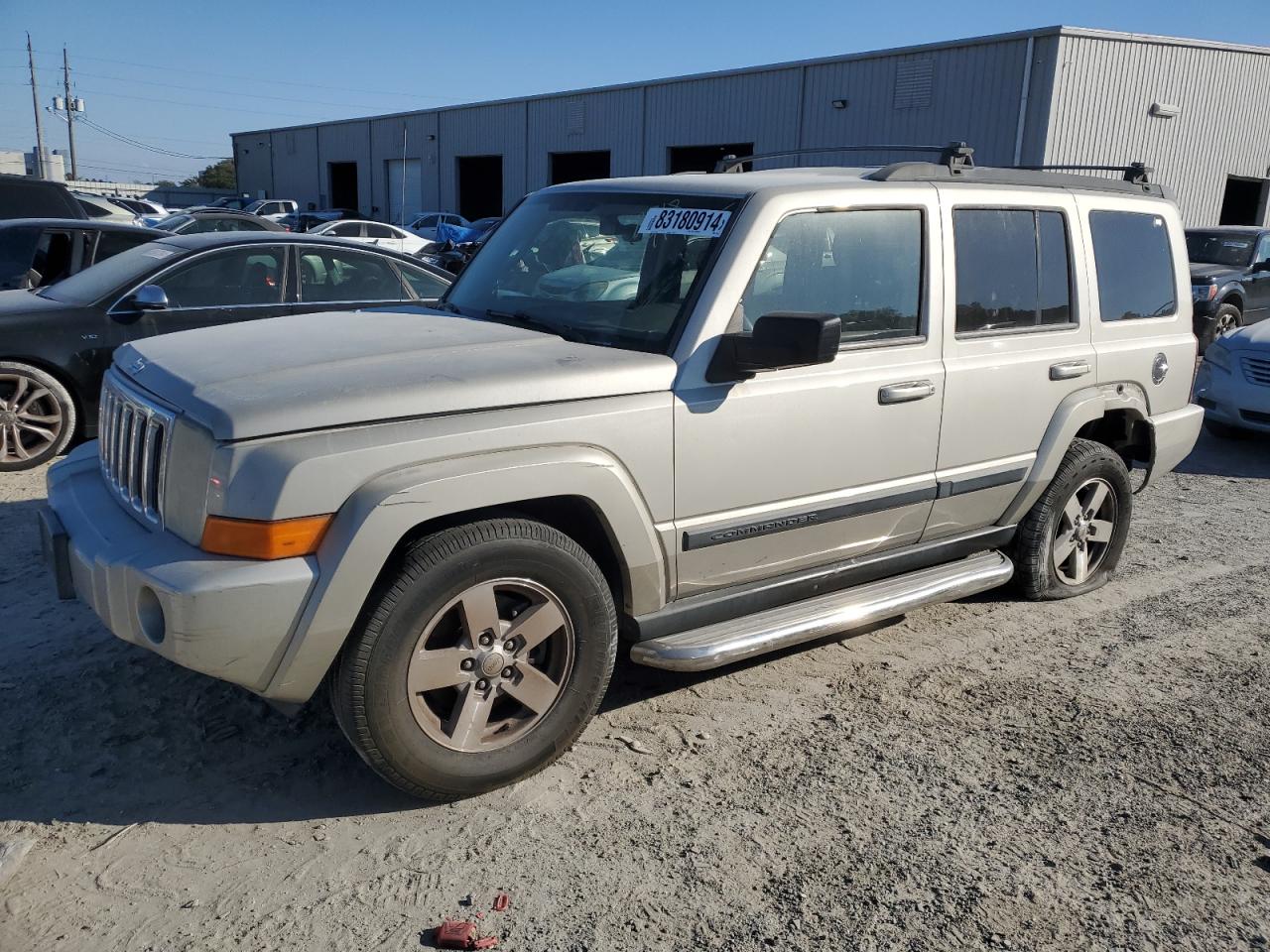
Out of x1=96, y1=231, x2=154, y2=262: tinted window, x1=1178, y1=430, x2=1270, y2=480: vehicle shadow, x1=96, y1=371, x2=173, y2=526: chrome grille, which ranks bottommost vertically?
x1=1178, y1=430, x2=1270, y2=480: vehicle shadow

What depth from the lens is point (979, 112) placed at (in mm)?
21938

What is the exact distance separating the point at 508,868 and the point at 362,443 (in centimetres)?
126

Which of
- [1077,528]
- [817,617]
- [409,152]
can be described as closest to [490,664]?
[817,617]

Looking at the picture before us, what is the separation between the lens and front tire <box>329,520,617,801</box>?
9.73 ft

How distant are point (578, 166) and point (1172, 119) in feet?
61.8

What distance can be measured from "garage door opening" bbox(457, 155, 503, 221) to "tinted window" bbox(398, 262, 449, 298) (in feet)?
105

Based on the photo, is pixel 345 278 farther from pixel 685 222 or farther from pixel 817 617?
pixel 817 617

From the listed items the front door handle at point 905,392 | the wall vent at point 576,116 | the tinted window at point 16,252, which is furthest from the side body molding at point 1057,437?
the wall vent at point 576,116

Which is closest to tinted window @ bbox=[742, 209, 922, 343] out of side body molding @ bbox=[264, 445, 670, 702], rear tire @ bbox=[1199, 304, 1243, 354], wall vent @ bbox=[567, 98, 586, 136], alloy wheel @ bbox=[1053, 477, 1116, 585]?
side body molding @ bbox=[264, 445, 670, 702]

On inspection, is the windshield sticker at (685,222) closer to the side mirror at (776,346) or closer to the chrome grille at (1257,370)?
the side mirror at (776,346)

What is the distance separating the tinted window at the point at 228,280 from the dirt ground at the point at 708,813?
3147 mm

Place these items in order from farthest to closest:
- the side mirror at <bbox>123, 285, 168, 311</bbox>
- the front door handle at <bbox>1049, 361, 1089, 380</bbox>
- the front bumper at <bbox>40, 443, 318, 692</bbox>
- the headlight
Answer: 1. the headlight
2. the side mirror at <bbox>123, 285, 168, 311</bbox>
3. the front door handle at <bbox>1049, 361, 1089, 380</bbox>
4. the front bumper at <bbox>40, 443, 318, 692</bbox>

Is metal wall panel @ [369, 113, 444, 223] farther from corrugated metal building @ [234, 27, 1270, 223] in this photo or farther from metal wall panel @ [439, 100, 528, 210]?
corrugated metal building @ [234, 27, 1270, 223]

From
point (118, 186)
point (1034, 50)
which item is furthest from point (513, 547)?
point (118, 186)
